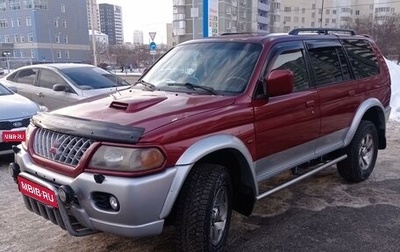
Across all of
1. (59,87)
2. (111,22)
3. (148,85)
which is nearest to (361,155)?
(148,85)

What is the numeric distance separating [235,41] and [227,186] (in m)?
1.56

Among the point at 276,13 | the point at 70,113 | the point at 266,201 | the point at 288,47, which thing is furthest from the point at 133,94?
the point at 276,13

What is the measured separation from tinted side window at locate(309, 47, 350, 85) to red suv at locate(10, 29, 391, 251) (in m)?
0.01

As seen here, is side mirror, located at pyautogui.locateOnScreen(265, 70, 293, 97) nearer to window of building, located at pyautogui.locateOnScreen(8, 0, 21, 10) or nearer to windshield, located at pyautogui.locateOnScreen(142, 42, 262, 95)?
windshield, located at pyautogui.locateOnScreen(142, 42, 262, 95)

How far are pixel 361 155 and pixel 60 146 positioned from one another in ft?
12.8

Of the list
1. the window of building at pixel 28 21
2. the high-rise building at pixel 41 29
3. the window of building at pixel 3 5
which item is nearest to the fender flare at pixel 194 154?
the high-rise building at pixel 41 29

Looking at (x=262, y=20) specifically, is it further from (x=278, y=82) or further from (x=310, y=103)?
(x=278, y=82)

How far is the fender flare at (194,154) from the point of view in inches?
111

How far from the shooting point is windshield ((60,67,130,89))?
27.0ft

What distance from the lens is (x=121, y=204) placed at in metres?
2.70

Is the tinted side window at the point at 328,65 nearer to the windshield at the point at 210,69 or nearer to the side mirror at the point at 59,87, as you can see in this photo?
the windshield at the point at 210,69

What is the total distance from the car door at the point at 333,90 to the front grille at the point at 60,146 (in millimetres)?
2594

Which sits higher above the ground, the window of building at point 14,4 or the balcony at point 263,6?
the window of building at point 14,4

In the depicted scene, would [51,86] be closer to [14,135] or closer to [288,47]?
[14,135]
